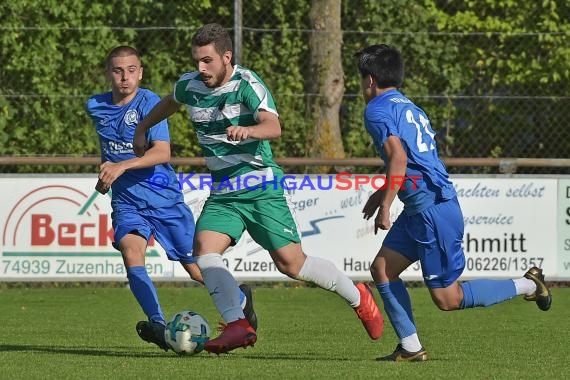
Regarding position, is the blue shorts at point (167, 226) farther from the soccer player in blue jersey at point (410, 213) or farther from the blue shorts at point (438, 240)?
the blue shorts at point (438, 240)

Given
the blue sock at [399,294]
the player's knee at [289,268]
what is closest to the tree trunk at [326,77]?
the player's knee at [289,268]

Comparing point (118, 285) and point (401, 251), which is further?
point (118, 285)

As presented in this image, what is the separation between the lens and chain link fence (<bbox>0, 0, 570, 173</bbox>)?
1487 centimetres

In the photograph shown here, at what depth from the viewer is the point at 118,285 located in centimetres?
1411

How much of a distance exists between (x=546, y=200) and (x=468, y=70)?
277 cm

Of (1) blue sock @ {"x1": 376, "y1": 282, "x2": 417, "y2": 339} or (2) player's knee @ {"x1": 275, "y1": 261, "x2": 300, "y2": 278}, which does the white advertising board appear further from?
(1) blue sock @ {"x1": 376, "y1": 282, "x2": 417, "y2": 339}

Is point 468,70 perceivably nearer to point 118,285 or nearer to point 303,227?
point 303,227

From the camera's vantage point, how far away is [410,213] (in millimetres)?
7207

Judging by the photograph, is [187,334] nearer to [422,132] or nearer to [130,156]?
[130,156]

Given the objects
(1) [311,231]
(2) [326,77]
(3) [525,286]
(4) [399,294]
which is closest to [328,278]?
(4) [399,294]

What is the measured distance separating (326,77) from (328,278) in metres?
8.04

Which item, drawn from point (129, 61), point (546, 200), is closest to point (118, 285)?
point (546, 200)

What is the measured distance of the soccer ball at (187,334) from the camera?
745 cm

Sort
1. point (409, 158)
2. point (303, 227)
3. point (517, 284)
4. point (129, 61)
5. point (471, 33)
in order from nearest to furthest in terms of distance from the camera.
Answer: point (409, 158), point (517, 284), point (129, 61), point (303, 227), point (471, 33)
